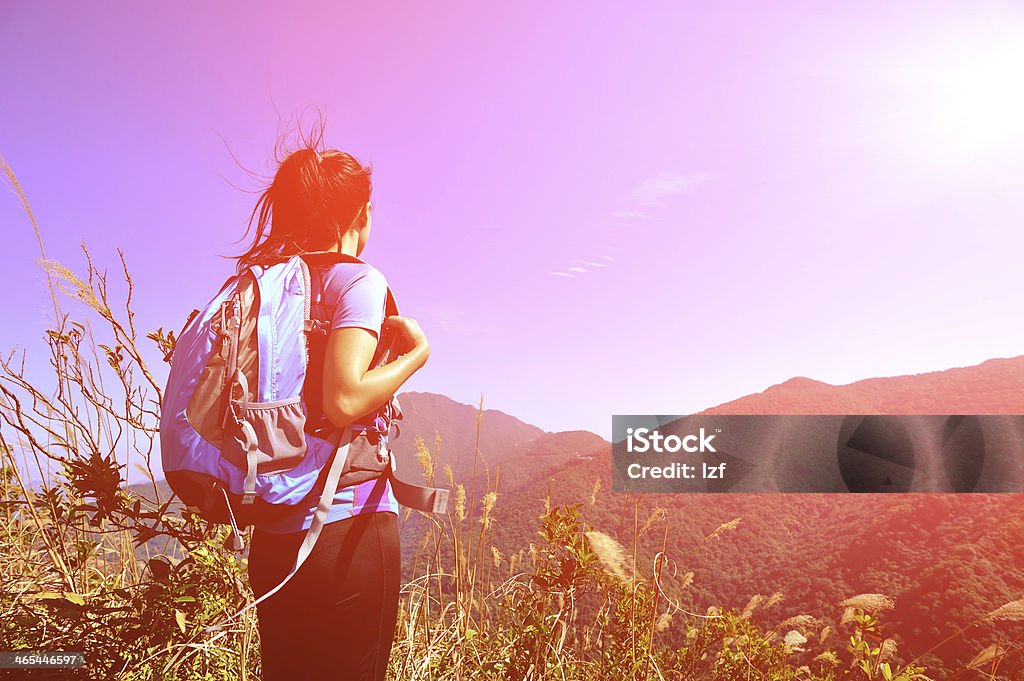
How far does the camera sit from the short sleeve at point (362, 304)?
1110 millimetres

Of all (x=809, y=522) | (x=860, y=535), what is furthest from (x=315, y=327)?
(x=860, y=535)

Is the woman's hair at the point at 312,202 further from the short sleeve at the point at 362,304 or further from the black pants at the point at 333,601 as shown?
the black pants at the point at 333,601

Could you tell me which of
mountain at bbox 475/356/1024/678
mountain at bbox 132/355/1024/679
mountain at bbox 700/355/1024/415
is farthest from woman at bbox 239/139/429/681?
mountain at bbox 700/355/1024/415

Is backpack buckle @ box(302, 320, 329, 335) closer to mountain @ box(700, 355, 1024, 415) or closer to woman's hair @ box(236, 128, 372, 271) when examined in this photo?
woman's hair @ box(236, 128, 372, 271)

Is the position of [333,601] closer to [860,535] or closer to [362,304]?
[362,304]

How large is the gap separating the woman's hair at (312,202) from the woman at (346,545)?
82mm

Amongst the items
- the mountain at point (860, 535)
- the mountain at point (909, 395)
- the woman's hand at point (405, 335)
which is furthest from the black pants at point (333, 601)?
the mountain at point (909, 395)

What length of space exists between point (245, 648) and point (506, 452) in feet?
4.87

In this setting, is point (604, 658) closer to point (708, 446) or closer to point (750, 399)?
point (708, 446)

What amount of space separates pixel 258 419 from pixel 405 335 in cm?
33

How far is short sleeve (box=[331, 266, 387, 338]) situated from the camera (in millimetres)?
1110

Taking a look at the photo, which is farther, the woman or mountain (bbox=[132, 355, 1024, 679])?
mountain (bbox=[132, 355, 1024, 679])

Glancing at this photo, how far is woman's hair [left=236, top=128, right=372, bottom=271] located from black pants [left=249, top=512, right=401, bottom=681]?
0.62 meters

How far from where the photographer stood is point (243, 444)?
1.10 meters
